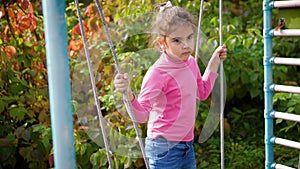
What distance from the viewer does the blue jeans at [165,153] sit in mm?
2137

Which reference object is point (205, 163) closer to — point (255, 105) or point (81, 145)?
point (81, 145)

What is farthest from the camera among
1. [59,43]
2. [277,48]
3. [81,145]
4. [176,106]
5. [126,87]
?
[277,48]

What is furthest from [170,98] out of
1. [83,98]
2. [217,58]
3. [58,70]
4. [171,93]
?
[83,98]

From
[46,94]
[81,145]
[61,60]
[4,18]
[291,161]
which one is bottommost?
[291,161]

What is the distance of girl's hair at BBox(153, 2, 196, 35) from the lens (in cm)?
210

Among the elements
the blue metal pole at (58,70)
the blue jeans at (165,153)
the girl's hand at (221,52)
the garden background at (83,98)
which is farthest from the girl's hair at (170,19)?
the garden background at (83,98)

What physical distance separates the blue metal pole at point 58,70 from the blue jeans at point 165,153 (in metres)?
0.76

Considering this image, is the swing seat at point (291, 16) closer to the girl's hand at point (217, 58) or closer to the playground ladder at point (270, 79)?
the playground ladder at point (270, 79)

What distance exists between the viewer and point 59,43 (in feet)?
4.62

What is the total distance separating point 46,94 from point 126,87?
57.9 inches

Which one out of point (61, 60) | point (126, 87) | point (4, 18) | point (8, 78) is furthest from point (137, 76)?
point (61, 60)

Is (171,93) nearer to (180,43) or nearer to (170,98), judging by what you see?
(170,98)

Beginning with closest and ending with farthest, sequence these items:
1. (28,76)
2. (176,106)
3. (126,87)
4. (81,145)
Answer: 1. (126,87)
2. (176,106)
3. (81,145)
4. (28,76)

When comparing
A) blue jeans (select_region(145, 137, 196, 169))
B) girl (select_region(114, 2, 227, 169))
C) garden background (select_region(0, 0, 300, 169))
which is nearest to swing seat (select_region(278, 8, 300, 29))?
garden background (select_region(0, 0, 300, 169))
